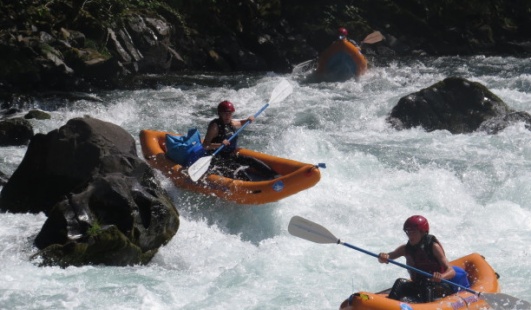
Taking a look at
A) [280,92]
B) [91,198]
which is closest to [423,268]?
[91,198]

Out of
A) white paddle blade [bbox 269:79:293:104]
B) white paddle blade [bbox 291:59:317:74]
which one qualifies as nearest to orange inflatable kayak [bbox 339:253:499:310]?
white paddle blade [bbox 269:79:293:104]

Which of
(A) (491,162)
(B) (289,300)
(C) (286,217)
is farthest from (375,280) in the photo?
(A) (491,162)

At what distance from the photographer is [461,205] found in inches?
324

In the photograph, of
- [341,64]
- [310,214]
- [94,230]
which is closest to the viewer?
[94,230]

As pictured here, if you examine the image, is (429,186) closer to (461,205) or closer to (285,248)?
(461,205)

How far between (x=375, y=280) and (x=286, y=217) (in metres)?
1.47

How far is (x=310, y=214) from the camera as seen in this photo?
7.88 metres

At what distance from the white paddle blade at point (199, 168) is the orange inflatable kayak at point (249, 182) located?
192 mm

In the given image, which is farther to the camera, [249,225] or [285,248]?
[249,225]

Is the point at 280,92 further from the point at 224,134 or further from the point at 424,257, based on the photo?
the point at 424,257

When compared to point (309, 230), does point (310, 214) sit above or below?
below

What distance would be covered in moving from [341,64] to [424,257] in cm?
Result: 948

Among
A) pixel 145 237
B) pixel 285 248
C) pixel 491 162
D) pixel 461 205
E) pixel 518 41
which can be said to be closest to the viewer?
pixel 145 237

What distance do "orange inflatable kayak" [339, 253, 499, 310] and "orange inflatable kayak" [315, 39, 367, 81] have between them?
8953 millimetres
